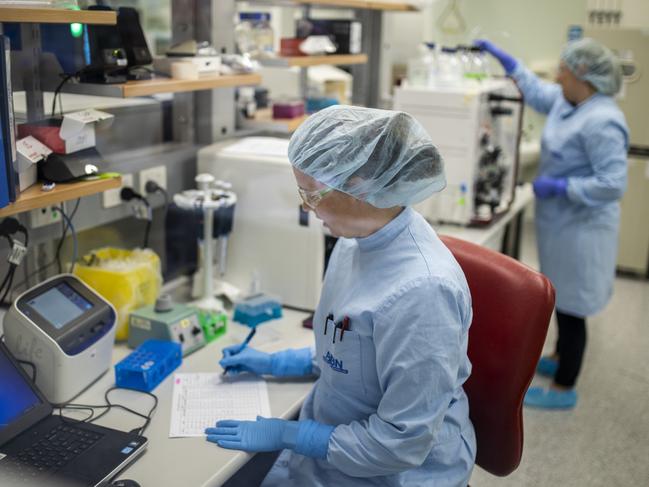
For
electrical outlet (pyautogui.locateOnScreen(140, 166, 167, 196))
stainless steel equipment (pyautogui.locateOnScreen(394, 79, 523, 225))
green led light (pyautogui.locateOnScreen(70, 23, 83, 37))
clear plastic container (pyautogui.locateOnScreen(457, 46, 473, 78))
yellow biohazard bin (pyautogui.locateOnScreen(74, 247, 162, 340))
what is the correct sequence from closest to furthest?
green led light (pyautogui.locateOnScreen(70, 23, 83, 37)) < yellow biohazard bin (pyautogui.locateOnScreen(74, 247, 162, 340)) < electrical outlet (pyautogui.locateOnScreen(140, 166, 167, 196)) < stainless steel equipment (pyautogui.locateOnScreen(394, 79, 523, 225)) < clear plastic container (pyautogui.locateOnScreen(457, 46, 473, 78))

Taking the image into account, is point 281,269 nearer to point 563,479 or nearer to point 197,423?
point 197,423

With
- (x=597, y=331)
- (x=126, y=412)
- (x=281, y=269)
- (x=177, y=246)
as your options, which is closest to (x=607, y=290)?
(x=597, y=331)

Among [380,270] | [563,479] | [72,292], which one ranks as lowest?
[563,479]

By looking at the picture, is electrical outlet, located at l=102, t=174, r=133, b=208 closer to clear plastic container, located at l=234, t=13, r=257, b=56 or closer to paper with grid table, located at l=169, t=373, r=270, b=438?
paper with grid table, located at l=169, t=373, r=270, b=438

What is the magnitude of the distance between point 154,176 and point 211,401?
34.5 inches

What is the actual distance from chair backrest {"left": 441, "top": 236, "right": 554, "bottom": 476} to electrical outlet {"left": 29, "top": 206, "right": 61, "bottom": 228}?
3.57 ft

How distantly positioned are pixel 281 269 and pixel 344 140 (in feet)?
2.97

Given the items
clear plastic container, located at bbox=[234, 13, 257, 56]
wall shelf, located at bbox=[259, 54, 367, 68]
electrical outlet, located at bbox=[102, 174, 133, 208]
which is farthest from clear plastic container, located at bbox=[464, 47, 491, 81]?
electrical outlet, located at bbox=[102, 174, 133, 208]

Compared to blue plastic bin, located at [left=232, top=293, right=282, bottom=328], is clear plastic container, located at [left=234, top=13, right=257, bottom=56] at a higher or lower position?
higher

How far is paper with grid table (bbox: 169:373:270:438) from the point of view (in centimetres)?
151

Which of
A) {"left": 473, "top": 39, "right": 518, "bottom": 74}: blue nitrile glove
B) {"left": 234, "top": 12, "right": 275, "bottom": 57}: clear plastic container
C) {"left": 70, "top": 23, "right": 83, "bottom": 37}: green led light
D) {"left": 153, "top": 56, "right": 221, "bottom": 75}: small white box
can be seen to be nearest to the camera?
{"left": 70, "top": 23, "right": 83, "bottom": 37}: green led light

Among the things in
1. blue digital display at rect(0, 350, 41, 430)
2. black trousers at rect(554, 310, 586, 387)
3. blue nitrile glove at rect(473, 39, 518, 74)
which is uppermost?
blue nitrile glove at rect(473, 39, 518, 74)

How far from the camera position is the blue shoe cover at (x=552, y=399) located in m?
3.01

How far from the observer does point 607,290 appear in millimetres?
3027
